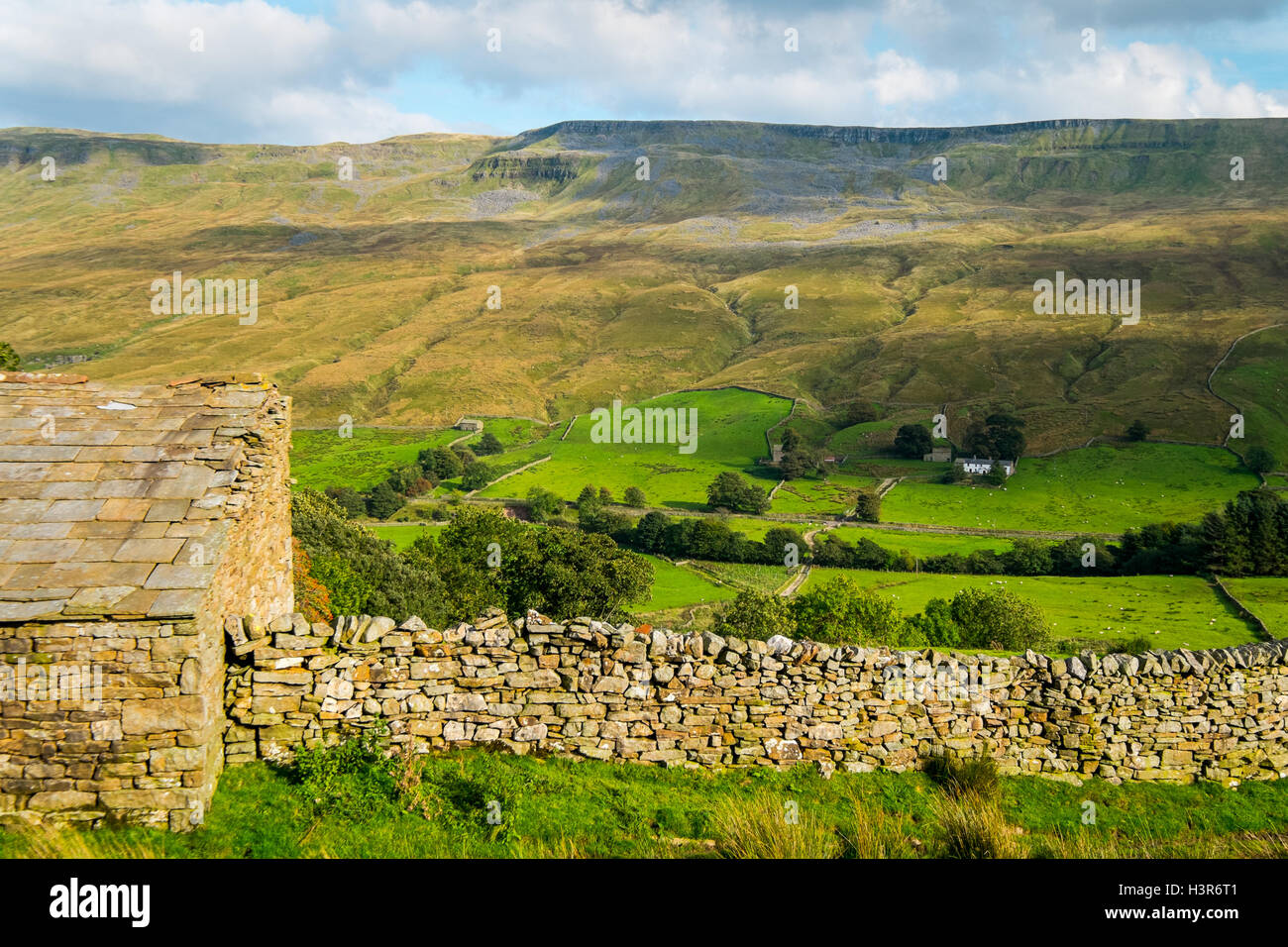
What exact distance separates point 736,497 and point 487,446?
2350 inches

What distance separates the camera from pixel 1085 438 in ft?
402

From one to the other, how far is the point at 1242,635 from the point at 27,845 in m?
58.0

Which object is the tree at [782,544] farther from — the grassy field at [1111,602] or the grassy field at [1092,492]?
the grassy field at [1092,492]

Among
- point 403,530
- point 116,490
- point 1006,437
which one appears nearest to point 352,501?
point 403,530

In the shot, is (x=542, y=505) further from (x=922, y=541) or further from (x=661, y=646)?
(x=661, y=646)

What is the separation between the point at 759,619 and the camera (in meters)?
41.9

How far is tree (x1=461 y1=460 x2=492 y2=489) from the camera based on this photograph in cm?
11181

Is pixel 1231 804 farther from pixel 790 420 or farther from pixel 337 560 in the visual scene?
pixel 790 420

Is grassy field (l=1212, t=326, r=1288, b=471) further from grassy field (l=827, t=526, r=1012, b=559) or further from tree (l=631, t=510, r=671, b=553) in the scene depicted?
tree (l=631, t=510, r=671, b=553)

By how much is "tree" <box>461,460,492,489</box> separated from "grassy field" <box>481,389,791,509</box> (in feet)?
7.79

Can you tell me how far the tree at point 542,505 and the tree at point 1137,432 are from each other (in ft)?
283

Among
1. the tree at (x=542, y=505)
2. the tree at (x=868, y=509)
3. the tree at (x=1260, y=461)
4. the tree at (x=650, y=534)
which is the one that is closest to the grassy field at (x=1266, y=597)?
the tree at (x=868, y=509)

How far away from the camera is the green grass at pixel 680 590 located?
199ft
